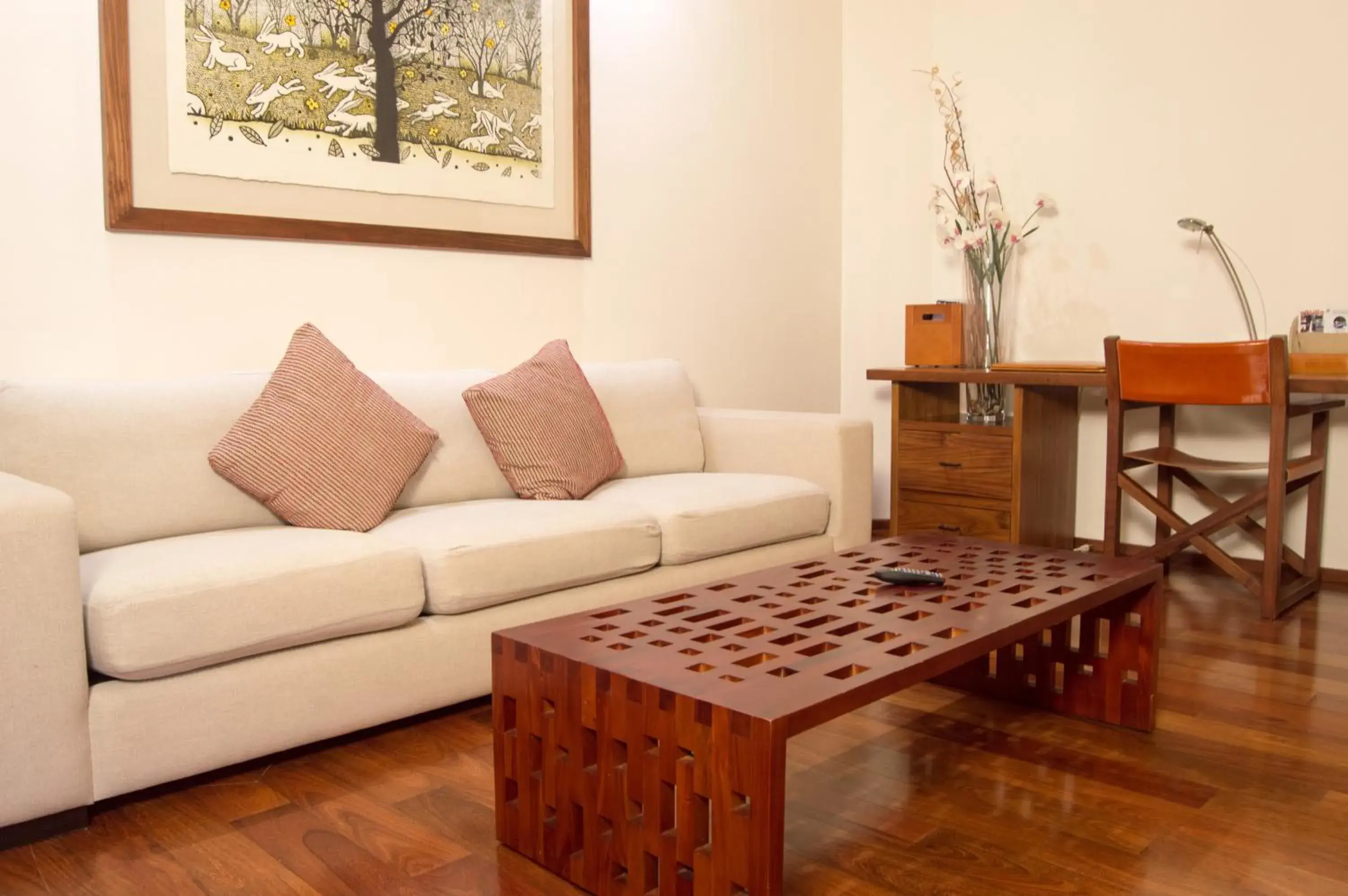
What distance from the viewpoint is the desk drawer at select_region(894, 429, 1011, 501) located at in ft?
12.9

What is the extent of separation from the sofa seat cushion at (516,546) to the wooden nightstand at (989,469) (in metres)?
1.61

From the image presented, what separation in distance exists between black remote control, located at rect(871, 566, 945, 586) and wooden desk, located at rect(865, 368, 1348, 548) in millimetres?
1795

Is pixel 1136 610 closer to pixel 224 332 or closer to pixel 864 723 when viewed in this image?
pixel 864 723

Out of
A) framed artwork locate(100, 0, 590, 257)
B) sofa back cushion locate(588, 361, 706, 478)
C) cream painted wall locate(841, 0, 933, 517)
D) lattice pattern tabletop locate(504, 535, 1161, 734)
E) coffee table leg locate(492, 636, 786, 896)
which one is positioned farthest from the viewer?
cream painted wall locate(841, 0, 933, 517)

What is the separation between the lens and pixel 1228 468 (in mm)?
3455

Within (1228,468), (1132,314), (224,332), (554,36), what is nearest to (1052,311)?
(1132,314)

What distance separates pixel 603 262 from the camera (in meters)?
3.85

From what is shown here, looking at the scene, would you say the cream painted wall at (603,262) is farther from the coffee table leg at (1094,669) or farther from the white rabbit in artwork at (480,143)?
the coffee table leg at (1094,669)

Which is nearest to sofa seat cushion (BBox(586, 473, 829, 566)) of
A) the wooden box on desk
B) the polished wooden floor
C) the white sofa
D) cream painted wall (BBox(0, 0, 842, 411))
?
the white sofa

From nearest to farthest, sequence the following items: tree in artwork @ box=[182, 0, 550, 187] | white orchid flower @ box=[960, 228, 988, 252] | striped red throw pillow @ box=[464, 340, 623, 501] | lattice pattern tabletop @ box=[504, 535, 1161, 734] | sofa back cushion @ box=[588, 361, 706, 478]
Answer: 1. lattice pattern tabletop @ box=[504, 535, 1161, 734]
2. tree in artwork @ box=[182, 0, 550, 187]
3. striped red throw pillow @ box=[464, 340, 623, 501]
4. sofa back cushion @ box=[588, 361, 706, 478]
5. white orchid flower @ box=[960, 228, 988, 252]

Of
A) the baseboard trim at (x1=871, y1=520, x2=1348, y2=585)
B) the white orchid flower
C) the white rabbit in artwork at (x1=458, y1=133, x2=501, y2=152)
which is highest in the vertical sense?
the white rabbit in artwork at (x1=458, y1=133, x2=501, y2=152)

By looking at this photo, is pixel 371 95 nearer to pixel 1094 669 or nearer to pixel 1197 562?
pixel 1094 669

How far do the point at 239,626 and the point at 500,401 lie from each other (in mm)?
1131

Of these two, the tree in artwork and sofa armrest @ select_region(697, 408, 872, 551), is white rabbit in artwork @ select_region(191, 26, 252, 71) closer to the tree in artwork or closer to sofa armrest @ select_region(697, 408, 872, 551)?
the tree in artwork
